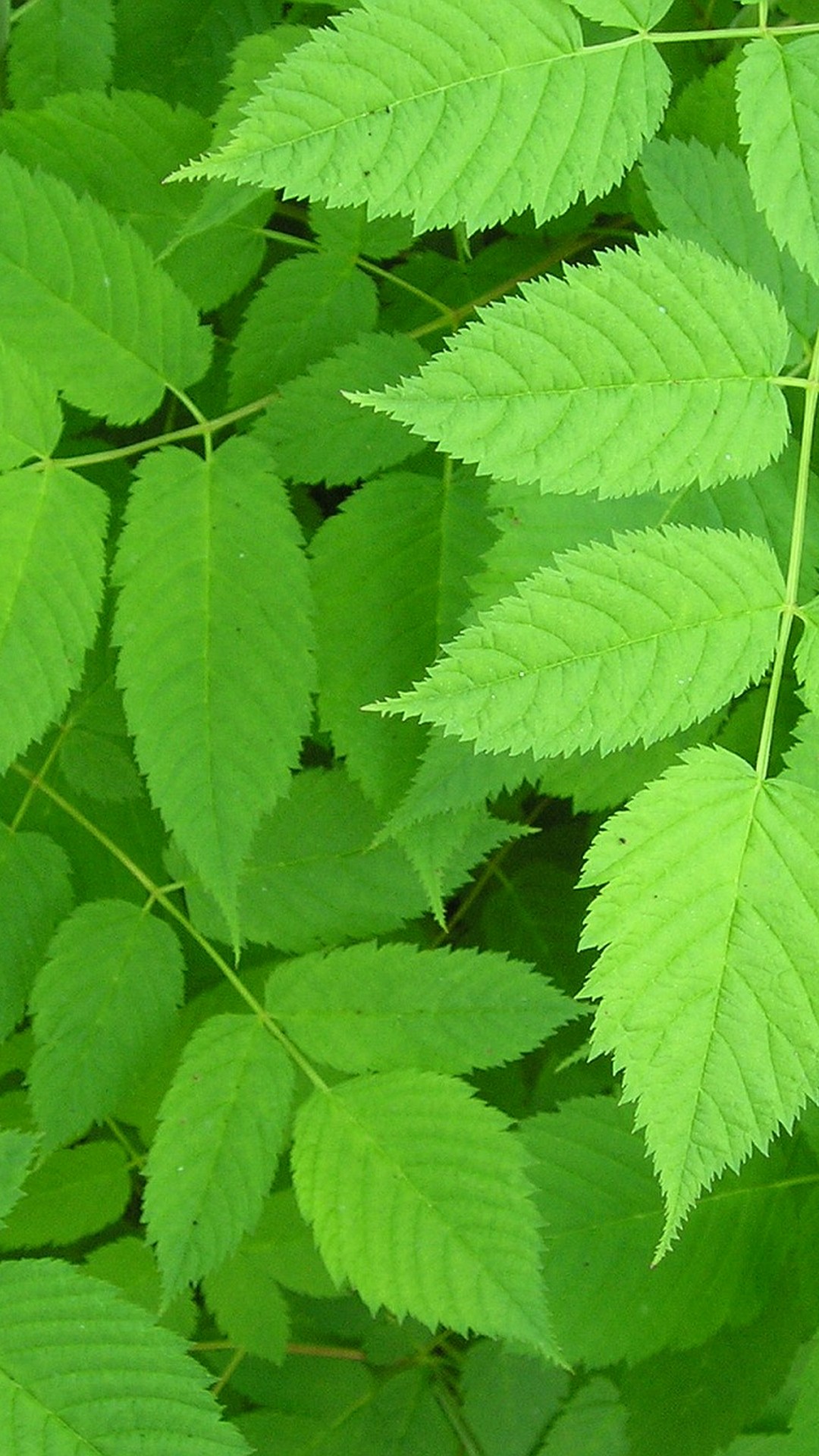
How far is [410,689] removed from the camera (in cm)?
135

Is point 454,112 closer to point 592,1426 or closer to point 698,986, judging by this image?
point 698,986

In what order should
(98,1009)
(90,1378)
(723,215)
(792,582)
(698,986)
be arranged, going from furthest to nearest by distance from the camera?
(98,1009) → (723,215) → (90,1378) → (792,582) → (698,986)

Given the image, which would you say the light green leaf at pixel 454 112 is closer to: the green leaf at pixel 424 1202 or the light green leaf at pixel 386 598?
the light green leaf at pixel 386 598

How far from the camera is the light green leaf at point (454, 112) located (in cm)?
100

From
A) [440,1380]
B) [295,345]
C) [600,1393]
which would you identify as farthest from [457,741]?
[440,1380]

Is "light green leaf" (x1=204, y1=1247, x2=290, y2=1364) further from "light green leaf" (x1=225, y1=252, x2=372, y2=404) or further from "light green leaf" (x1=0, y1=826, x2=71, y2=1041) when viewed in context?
"light green leaf" (x1=225, y1=252, x2=372, y2=404)

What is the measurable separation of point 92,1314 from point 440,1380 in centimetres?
87

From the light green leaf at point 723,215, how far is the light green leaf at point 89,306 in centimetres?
54

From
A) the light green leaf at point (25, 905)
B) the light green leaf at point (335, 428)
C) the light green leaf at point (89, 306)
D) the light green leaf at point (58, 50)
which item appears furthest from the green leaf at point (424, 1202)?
the light green leaf at point (58, 50)

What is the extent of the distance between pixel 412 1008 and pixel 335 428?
2.20 ft

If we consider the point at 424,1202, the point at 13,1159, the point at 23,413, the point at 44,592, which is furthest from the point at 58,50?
the point at 424,1202

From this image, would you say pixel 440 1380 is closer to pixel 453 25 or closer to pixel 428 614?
pixel 428 614

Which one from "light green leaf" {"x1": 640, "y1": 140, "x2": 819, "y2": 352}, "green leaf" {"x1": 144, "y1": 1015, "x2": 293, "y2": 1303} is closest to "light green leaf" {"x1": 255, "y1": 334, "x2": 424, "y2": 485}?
"light green leaf" {"x1": 640, "y1": 140, "x2": 819, "y2": 352}

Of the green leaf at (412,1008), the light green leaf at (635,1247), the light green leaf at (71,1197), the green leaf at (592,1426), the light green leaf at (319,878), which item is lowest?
the green leaf at (592,1426)
